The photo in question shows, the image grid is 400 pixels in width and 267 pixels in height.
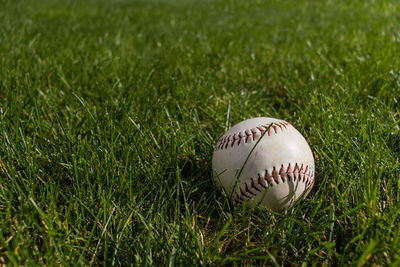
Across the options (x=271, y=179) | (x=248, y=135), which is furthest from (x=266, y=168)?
(x=248, y=135)

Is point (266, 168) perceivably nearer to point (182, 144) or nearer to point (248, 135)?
point (248, 135)

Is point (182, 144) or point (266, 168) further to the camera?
point (182, 144)

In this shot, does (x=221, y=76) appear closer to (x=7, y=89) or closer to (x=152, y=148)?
(x=152, y=148)

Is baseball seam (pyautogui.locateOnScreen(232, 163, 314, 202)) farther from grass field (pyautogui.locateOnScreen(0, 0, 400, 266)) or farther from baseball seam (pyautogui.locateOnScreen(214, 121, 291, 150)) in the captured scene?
baseball seam (pyautogui.locateOnScreen(214, 121, 291, 150))

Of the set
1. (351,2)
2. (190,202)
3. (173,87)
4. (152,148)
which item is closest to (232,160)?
(190,202)

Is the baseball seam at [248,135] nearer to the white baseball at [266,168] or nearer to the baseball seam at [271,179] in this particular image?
the white baseball at [266,168]
